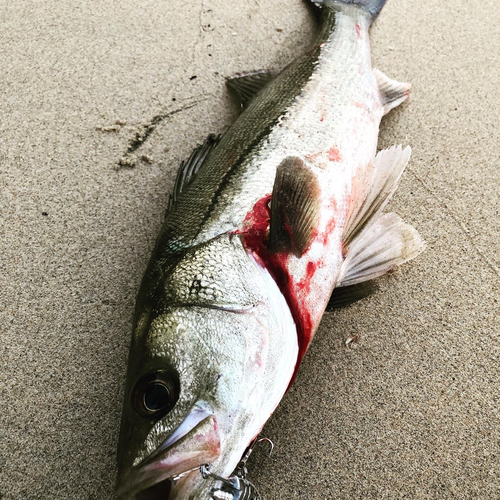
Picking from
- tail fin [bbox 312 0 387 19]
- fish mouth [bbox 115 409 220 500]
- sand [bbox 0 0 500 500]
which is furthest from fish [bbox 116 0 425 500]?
tail fin [bbox 312 0 387 19]

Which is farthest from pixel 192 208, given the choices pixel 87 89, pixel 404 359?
pixel 87 89

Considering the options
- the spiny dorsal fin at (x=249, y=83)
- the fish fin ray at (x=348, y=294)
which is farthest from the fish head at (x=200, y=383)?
the spiny dorsal fin at (x=249, y=83)

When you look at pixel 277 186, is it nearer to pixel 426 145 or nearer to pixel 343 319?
pixel 343 319

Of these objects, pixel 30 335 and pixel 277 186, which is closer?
pixel 277 186

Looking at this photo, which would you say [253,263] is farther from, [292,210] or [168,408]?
[168,408]

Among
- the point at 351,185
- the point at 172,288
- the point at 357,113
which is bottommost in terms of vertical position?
the point at 172,288

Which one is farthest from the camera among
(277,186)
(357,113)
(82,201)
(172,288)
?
(82,201)
